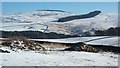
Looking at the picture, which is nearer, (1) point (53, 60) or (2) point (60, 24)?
(1) point (53, 60)

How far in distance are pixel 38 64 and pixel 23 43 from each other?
6619mm

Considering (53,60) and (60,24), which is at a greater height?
(53,60)

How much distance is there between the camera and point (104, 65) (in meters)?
14.5

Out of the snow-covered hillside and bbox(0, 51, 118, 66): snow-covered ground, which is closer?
bbox(0, 51, 118, 66): snow-covered ground

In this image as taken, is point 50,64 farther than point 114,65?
No

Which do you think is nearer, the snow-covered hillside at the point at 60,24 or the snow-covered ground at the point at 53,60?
the snow-covered ground at the point at 53,60

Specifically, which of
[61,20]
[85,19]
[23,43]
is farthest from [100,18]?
[23,43]

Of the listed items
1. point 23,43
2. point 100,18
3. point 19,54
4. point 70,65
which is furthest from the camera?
point 100,18

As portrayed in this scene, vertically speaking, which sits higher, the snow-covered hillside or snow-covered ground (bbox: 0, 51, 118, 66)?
snow-covered ground (bbox: 0, 51, 118, 66)

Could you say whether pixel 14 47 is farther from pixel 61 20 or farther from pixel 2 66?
pixel 61 20

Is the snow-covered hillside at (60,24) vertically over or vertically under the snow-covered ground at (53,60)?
under

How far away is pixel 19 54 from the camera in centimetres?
1539

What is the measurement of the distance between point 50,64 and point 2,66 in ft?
6.59

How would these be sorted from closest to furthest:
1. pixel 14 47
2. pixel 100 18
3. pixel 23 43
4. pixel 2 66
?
pixel 2 66, pixel 14 47, pixel 23 43, pixel 100 18
